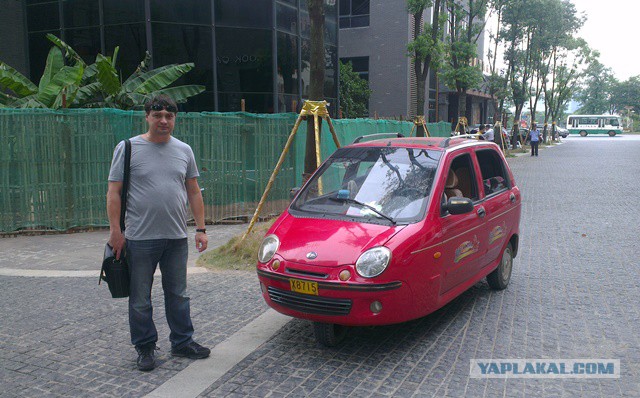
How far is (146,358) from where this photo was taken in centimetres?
448

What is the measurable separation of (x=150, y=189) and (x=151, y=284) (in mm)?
750

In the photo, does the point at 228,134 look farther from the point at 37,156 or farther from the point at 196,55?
the point at 196,55

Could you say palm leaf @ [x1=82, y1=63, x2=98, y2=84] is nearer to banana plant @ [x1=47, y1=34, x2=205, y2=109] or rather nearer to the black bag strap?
banana plant @ [x1=47, y1=34, x2=205, y2=109]

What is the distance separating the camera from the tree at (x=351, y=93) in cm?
2820

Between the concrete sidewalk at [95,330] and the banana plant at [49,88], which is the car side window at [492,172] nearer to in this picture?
the concrete sidewalk at [95,330]

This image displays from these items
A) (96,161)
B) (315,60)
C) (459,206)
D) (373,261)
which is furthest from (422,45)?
(373,261)

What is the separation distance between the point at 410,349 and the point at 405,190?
1.43 m

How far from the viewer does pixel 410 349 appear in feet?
16.0

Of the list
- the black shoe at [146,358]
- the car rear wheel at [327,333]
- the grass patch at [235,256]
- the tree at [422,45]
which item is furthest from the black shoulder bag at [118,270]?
the tree at [422,45]

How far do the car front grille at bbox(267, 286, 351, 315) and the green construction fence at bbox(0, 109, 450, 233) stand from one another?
649cm

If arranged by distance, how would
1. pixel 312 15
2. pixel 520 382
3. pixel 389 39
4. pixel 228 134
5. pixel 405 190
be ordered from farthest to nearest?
pixel 389 39
pixel 228 134
pixel 312 15
pixel 405 190
pixel 520 382

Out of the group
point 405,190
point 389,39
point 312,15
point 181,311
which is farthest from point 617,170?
point 181,311

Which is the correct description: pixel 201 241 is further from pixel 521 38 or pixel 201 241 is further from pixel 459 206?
pixel 521 38

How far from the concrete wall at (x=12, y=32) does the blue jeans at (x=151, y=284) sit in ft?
54.4
